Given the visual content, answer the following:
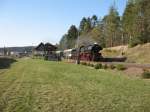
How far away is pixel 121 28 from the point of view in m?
115

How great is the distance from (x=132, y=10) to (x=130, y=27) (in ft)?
17.7

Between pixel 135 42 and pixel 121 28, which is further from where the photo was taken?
pixel 121 28

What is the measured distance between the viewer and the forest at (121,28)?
7864cm

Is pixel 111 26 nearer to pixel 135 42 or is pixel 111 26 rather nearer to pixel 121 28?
pixel 121 28

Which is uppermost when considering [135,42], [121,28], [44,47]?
[121,28]

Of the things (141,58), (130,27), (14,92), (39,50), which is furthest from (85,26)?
(14,92)

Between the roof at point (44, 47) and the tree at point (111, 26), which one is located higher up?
the tree at point (111, 26)

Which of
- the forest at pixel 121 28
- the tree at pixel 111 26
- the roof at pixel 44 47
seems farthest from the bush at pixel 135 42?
the roof at pixel 44 47

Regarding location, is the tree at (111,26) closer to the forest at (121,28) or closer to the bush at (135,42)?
the forest at (121,28)

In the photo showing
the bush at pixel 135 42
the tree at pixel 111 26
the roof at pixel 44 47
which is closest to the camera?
the bush at pixel 135 42

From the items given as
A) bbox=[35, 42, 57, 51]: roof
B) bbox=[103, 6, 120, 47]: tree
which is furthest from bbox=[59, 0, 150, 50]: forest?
bbox=[35, 42, 57, 51]: roof

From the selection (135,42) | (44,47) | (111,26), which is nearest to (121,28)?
(111,26)

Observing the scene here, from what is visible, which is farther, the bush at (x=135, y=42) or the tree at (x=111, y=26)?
the tree at (x=111, y=26)

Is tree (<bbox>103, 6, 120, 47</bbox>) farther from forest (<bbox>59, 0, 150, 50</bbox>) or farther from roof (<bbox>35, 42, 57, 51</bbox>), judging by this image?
roof (<bbox>35, 42, 57, 51</bbox>)
